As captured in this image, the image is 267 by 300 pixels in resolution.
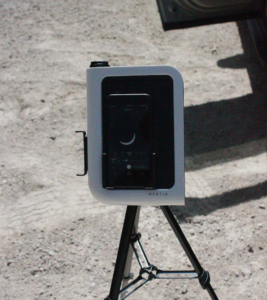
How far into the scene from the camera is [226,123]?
12.7 ft

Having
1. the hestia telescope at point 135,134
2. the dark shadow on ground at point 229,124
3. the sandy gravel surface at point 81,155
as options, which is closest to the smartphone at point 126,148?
the hestia telescope at point 135,134

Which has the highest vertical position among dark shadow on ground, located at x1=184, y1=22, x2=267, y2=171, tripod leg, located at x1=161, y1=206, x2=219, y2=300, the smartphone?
the smartphone

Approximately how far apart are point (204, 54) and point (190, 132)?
4.31ft

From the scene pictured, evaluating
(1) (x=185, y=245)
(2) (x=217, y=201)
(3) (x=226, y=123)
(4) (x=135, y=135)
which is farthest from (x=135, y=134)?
(3) (x=226, y=123)

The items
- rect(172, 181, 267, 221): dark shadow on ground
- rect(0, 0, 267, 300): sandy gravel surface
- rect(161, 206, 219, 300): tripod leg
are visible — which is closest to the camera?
rect(161, 206, 219, 300): tripod leg

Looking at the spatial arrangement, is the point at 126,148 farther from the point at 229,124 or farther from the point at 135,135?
the point at 229,124

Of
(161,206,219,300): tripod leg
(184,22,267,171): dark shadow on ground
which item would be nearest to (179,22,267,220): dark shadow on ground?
(184,22,267,171): dark shadow on ground

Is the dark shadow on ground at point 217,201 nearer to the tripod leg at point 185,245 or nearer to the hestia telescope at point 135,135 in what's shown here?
the tripod leg at point 185,245

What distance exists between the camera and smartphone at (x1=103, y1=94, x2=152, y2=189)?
1416 millimetres

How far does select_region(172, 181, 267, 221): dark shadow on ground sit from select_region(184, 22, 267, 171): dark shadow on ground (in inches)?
15.9

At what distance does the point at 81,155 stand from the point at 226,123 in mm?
1353

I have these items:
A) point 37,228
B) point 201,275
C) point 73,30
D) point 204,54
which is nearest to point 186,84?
point 204,54

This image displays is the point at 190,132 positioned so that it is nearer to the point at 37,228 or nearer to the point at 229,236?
the point at 229,236

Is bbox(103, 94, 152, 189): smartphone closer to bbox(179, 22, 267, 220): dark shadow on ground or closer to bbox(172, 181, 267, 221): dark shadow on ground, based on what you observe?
bbox(172, 181, 267, 221): dark shadow on ground
